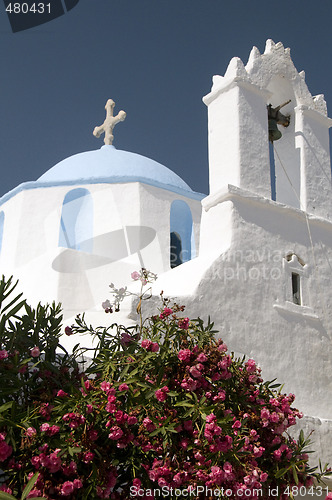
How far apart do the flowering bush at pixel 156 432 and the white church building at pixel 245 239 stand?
52.3 inches

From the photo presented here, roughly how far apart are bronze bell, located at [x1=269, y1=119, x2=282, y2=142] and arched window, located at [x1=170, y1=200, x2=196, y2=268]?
2.74 metres

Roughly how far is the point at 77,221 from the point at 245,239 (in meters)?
4.12

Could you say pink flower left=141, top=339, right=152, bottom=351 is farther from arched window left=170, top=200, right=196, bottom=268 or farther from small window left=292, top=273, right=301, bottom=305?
arched window left=170, top=200, right=196, bottom=268

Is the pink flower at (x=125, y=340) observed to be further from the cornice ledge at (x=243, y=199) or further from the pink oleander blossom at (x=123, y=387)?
the cornice ledge at (x=243, y=199)

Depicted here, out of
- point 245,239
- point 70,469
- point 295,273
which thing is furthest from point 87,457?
point 295,273

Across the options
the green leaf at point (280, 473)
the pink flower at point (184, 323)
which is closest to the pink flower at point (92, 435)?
the pink flower at point (184, 323)

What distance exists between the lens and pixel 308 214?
6734mm

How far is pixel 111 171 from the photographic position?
9516 millimetres

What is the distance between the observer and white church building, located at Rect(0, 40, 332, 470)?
5.87 m

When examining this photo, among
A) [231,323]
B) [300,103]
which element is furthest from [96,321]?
[300,103]

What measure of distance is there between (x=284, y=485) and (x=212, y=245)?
9.64 feet

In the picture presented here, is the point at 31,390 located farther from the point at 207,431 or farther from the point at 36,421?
the point at 207,431

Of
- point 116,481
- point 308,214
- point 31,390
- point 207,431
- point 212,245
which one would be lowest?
point 116,481

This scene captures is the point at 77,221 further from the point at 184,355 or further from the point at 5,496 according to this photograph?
the point at 5,496
